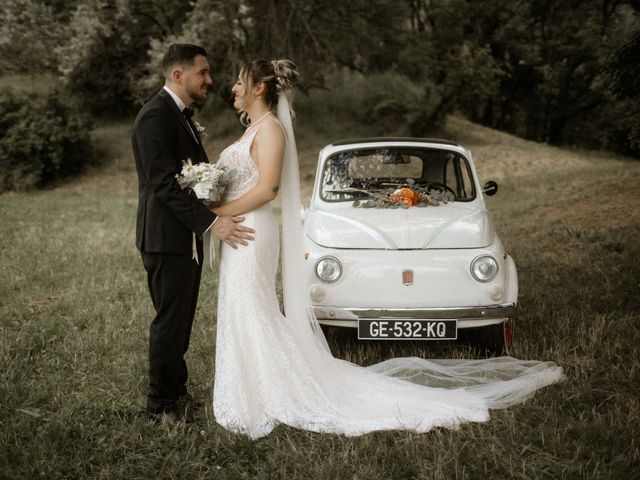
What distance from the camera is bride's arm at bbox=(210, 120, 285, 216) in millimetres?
3266

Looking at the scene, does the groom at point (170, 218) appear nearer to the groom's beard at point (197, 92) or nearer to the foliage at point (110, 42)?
the groom's beard at point (197, 92)

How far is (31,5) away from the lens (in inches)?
671

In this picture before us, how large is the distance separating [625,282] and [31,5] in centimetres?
1852

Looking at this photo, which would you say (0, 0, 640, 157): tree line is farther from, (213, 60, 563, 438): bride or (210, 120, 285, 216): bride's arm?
(210, 120, 285, 216): bride's arm

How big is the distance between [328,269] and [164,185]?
1.55m

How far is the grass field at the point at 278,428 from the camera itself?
2889 mm

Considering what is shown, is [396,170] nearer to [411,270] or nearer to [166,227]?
[411,270]

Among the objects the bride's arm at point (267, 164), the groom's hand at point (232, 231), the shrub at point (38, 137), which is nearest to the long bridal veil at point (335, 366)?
the bride's arm at point (267, 164)

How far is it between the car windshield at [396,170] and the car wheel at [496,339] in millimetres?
1449

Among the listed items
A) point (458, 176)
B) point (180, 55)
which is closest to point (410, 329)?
point (458, 176)

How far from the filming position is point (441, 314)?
399 cm

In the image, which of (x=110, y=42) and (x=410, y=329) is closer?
(x=410, y=329)

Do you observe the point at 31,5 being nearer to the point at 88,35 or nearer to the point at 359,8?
the point at 88,35

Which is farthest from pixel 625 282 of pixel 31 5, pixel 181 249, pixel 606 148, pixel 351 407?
pixel 606 148
